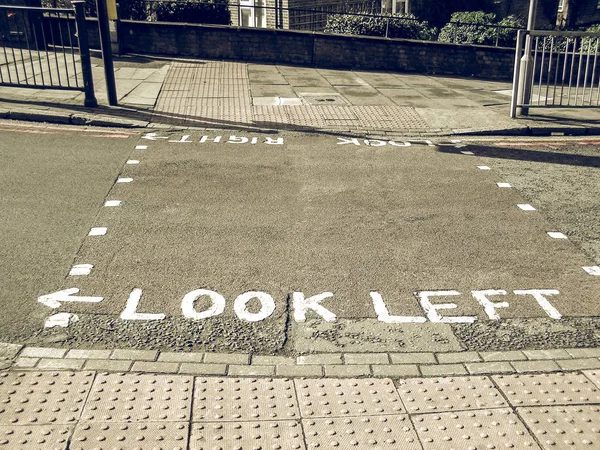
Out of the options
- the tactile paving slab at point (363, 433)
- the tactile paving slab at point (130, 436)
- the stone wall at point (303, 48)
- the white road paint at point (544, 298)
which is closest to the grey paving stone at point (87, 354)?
the tactile paving slab at point (130, 436)

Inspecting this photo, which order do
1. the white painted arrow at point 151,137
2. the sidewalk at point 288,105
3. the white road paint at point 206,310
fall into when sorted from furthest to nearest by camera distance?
the sidewalk at point 288,105
the white painted arrow at point 151,137
the white road paint at point 206,310

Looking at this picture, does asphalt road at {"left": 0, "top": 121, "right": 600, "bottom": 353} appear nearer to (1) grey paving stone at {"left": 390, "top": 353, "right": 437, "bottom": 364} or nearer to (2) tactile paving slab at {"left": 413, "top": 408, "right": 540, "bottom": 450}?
(1) grey paving stone at {"left": 390, "top": 353, "right": 437, "bottom": 364}

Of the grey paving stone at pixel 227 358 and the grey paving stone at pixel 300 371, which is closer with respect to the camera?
the grey paving stone at pixel 300 371

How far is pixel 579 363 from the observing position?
5.32 m

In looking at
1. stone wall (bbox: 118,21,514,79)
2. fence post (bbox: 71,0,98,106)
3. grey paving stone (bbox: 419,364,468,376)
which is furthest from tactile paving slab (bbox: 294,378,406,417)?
stone wall (bbox: 118,21,514,79)

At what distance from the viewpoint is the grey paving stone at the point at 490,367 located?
5207mm

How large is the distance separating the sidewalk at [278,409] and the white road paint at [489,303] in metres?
0.87

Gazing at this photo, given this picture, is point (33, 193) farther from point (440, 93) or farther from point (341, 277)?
point (440, 93)

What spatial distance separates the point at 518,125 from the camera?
42.1 ft

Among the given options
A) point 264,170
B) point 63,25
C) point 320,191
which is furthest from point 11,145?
point 63,25

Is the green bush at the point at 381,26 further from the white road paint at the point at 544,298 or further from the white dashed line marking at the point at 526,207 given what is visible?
the white road paint at the point at 544,298

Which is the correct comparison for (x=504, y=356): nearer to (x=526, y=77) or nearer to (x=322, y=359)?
(x=322, y=359)

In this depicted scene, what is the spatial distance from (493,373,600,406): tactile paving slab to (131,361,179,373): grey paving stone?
243 cm

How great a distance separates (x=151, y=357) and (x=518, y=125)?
9724mm
